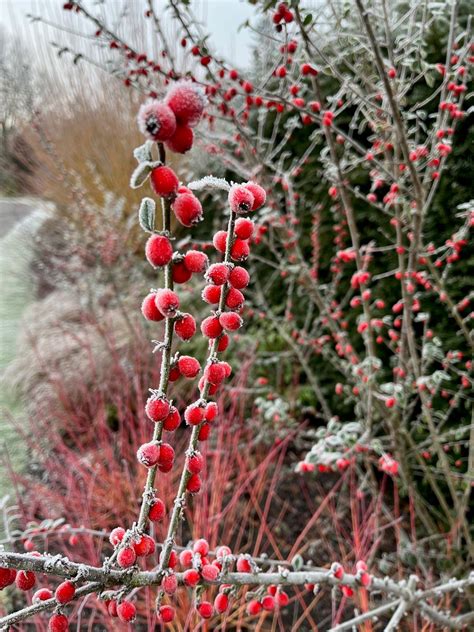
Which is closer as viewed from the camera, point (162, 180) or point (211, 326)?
point (162, 180)

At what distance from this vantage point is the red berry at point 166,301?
474 millimetres

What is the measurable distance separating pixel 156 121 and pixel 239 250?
18cm

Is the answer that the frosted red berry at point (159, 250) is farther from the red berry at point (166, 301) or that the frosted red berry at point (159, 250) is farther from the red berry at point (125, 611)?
the red berry at point (125, 611)

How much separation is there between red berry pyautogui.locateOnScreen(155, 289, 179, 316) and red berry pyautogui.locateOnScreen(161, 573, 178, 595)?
33 centimetres

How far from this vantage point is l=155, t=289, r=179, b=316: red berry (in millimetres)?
474

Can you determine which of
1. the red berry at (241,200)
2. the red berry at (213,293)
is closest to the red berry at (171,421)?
the red berry at (213,293)

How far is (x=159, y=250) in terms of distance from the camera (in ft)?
1.49

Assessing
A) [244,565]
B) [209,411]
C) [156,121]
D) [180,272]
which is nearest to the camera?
[156,121]

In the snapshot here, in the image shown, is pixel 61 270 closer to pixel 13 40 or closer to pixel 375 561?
pixel 375 561

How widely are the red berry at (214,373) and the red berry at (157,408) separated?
0.22 feet

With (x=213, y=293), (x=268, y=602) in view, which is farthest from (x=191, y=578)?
(x=213, y=293)

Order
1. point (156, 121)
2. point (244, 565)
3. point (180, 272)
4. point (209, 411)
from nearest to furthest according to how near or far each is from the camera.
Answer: point (156, 121) → point (180, 272) → point (209, 411) → point (244, 565)

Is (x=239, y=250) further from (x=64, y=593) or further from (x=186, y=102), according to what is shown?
(x=64, y=593)

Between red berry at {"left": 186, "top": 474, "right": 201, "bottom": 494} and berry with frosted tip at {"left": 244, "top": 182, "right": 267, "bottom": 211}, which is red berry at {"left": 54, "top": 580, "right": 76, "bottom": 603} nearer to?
red berry at {"left": 186, "top": 474, "right": 201, "bottom": 494}
